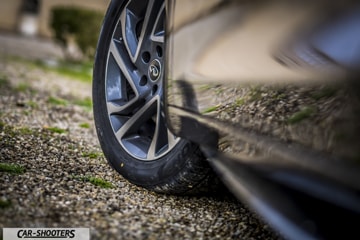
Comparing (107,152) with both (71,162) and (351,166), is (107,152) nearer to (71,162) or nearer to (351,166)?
(71,162)

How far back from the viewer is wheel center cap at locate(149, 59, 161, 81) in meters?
2.26

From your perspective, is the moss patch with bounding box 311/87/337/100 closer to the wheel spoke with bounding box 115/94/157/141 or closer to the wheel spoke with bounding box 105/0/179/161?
the wheel spoke with bounding box 105/0/179/161

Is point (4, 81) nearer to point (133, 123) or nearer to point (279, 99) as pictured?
point (133, 123)

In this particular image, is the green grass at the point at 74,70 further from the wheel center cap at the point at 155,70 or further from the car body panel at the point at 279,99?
the car body panel at the point at 279,99

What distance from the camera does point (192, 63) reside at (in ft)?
5.66

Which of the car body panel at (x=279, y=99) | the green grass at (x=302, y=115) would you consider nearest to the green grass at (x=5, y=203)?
the car body panel at (x=279, y=99)

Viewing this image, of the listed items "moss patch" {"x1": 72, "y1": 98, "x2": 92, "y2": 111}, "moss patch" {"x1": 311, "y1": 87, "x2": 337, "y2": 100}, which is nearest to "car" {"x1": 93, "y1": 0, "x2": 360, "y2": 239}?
"moss patch" {"x1": 311, "y1": 87, "x2": 337, "y2": 100}

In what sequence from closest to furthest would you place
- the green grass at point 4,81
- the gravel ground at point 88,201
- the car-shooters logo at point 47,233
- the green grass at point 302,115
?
the green grass at point 302,115 < the car-shooters logo at point 47,233 < the gravel ground at point 88,201 < the green grass at point 4,81

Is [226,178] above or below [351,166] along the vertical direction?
below

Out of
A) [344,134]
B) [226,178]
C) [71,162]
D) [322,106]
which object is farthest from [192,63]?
[71,162]

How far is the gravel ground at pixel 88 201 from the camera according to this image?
1.81 m

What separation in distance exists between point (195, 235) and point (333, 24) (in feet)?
3.40

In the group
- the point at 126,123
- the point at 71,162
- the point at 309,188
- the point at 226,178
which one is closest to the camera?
the point at 309,188

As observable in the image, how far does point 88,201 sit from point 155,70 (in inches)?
27.5
